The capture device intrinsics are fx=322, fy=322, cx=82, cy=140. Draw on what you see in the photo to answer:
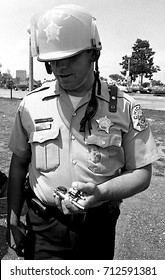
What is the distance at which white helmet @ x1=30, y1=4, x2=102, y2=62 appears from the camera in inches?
61.2

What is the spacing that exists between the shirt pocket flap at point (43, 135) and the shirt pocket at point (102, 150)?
0.18 metres

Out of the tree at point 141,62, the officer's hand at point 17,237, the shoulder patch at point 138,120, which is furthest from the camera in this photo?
the tree at point 141,62

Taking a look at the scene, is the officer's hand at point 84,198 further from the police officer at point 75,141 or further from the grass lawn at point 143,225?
the grass lawn at point 143,225

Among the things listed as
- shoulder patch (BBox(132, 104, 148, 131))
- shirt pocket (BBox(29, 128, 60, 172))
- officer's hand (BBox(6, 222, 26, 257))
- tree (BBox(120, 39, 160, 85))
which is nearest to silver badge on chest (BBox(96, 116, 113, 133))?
shoulder patch (BBox(132, 104, 148, 131))

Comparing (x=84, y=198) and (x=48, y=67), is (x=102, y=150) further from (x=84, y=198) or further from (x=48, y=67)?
→ (x=48, y=67)

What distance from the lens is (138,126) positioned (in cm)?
170

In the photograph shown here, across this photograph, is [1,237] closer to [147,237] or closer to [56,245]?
[147,237]

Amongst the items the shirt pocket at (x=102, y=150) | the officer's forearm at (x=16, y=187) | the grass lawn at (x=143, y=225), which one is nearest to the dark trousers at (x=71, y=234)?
the officer's forearm at (x=16, y=187)

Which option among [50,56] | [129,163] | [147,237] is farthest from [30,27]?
[147,237]

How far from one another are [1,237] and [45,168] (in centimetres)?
207

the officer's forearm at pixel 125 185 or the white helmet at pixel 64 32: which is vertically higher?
the white helmet at pixel 64 32

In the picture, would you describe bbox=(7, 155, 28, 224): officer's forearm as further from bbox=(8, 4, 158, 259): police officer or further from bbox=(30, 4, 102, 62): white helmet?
bbox=(30, 4, 102, 62): white helmet

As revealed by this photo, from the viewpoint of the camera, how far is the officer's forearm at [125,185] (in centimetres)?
162

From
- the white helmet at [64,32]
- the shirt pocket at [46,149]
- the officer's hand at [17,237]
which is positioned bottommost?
the officer's hand at [17,237]
